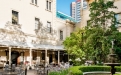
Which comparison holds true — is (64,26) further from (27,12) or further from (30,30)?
(27,12)

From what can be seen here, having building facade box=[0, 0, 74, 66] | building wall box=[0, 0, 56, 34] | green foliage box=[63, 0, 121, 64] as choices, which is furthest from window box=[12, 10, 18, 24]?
green foliage box=[63, 0, 121, 64]

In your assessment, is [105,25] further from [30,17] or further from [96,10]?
[30,17]

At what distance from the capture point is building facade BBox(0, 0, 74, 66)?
22.3m

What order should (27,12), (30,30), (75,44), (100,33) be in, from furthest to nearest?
1. (75,44)
2. (30,30)
3. (27,12)
4. (100,33)

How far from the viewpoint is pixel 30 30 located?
2570 cm

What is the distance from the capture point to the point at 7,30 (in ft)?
72.9

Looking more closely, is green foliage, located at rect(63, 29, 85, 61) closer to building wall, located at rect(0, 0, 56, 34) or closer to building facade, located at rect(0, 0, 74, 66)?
building facade, located at rect(0, 0, 74, 66)

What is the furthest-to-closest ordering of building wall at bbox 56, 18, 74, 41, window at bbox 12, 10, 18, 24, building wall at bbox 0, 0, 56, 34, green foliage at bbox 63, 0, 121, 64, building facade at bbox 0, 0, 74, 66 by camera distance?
building wall at bbox 56, 18, 74, 41
window at bbox 12, 10, 18, 24
building wall at bbox 0, 0, 56, 34
building facade at bbox 0, 0, 74, 66
green foliage at bbox 63, 0, 121, 64

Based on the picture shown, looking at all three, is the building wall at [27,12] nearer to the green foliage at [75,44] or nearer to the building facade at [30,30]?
the building facade at [30,30]

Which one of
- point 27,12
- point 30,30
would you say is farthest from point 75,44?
point 27,12

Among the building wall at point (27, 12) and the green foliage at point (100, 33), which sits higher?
the building wall at point (27, 12)

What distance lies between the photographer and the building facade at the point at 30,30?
22.3 metres

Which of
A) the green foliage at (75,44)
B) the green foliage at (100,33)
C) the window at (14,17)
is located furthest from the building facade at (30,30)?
the green foliage at (100,33)

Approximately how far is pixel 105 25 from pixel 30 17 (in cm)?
865
